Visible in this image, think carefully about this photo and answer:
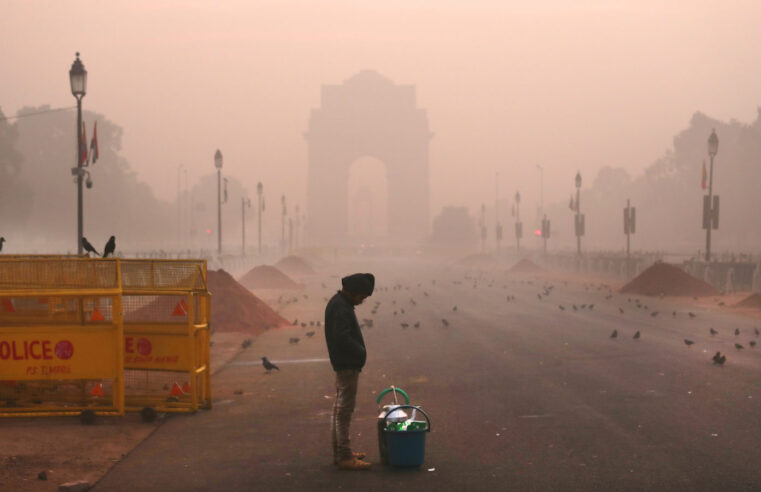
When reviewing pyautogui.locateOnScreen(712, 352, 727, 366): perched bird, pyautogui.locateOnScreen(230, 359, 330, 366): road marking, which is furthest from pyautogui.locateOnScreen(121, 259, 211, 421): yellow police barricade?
pyautogui.locateOnScreen(712, 352, 727, 366): perched bird

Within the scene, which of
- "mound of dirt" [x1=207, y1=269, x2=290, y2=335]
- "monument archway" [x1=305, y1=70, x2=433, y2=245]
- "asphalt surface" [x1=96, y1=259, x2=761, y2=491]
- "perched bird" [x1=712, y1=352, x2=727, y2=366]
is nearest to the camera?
"asphalt surface" [x1=96, y1=259, x2=761, y2=491]

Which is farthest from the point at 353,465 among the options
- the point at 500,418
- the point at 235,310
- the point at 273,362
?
the point at 235,310

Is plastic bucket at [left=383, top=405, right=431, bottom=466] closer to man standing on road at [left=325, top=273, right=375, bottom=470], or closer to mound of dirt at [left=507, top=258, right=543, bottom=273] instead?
man standing on road at [left=325, top=273, right=375, bottom=470]

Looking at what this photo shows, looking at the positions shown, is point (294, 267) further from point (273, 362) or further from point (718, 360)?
point (718, 360)

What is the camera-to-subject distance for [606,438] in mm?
8609

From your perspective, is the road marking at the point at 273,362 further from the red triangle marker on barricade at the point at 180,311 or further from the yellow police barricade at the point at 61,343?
the red triangle marker on barricade at the point at 180,311

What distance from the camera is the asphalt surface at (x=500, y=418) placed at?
7.29m

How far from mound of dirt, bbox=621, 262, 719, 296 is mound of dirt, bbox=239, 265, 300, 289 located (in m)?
16.4

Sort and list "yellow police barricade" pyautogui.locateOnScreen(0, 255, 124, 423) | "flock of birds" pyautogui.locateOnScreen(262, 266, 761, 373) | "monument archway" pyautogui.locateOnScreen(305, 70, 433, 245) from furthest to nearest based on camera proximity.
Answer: "monument archway" pyautogui.locateOnScreen(305, 70, 433, 245), "flock of birds" pyautogui.locateOnScreen(262, 266, 761, 373), "yellow police barricade" pyautogui.locateOnScreen(0, 255, 124, 423)

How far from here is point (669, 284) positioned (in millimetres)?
32781

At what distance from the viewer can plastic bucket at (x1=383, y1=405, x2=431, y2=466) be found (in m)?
7.49

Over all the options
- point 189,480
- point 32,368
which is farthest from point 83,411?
point 189,480

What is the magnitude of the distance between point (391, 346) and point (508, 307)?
10836 mm

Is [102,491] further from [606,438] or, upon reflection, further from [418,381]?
[418,381]
